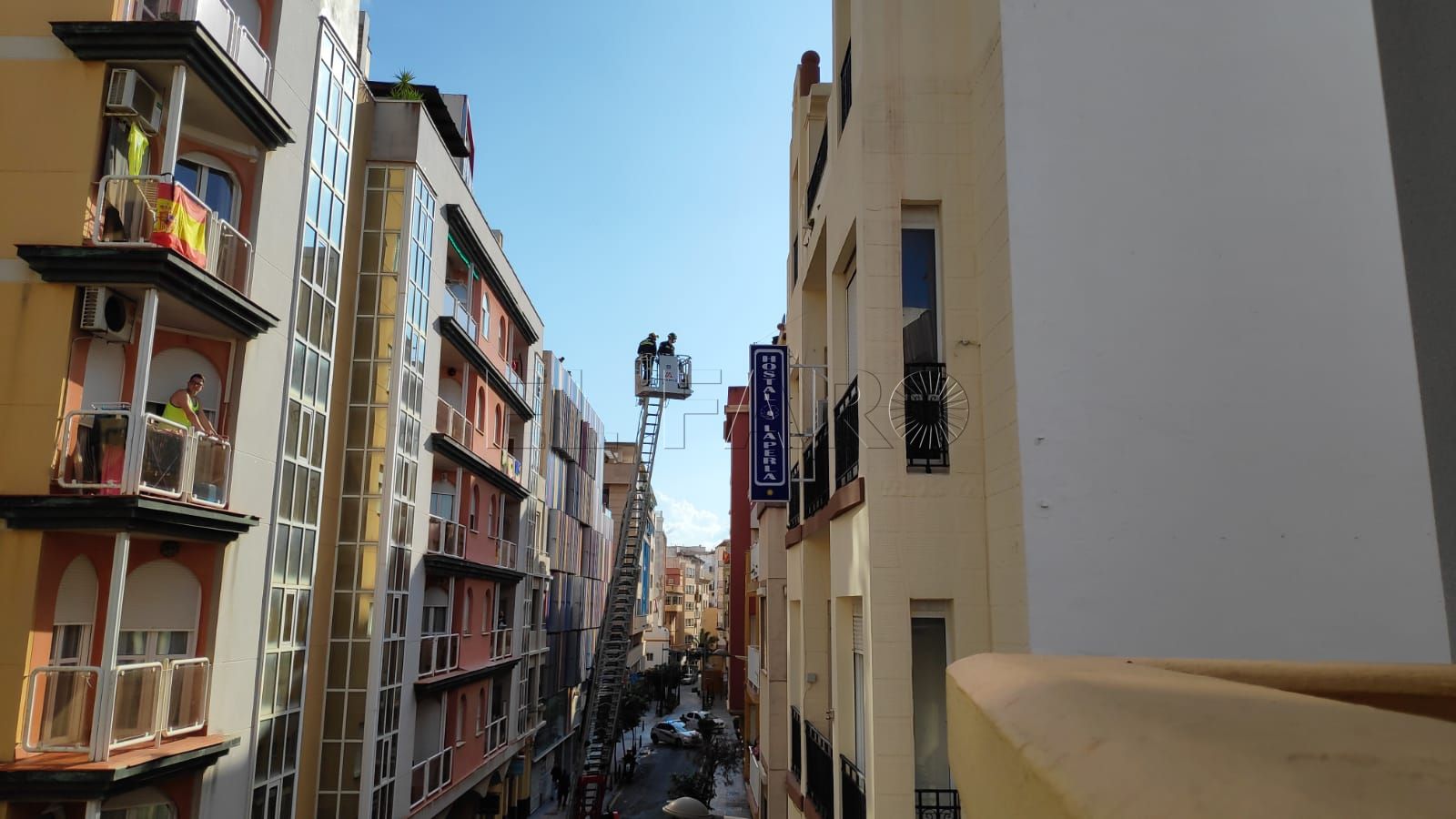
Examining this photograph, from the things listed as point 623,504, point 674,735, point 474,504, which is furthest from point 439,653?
point 623,504

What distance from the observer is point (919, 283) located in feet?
33.5

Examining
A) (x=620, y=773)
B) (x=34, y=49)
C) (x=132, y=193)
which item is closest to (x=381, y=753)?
(x=132, y=193)

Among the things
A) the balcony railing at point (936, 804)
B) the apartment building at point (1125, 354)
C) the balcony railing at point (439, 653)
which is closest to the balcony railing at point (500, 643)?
the balcony railing at point (439, 653)

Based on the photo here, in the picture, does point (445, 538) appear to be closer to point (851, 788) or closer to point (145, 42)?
point (145, 42)

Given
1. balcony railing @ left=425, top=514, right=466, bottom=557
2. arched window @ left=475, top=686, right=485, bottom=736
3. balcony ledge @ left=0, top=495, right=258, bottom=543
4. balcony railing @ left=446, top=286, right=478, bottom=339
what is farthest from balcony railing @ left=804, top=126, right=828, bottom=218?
arched window @ left=475, top=686, right=485, bottom=736

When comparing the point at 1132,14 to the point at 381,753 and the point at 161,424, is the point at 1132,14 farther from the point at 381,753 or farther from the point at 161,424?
the point at 381,753

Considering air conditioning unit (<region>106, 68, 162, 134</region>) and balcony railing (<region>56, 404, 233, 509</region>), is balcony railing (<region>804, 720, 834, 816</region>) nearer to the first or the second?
balcony railing (<region>56, 404, 233, 509</region>)

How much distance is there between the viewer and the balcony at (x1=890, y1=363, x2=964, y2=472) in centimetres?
962

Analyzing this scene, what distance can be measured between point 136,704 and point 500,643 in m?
19.2

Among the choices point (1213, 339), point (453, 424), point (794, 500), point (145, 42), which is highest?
point (145, 42)

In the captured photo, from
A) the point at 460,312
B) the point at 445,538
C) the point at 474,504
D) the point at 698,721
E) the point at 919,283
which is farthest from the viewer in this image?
the point at 698,721

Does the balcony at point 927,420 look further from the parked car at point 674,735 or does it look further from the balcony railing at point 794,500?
the parked car at point 674,735

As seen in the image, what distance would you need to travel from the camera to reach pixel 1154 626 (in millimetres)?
8000

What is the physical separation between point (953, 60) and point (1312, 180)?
3.61 metres
